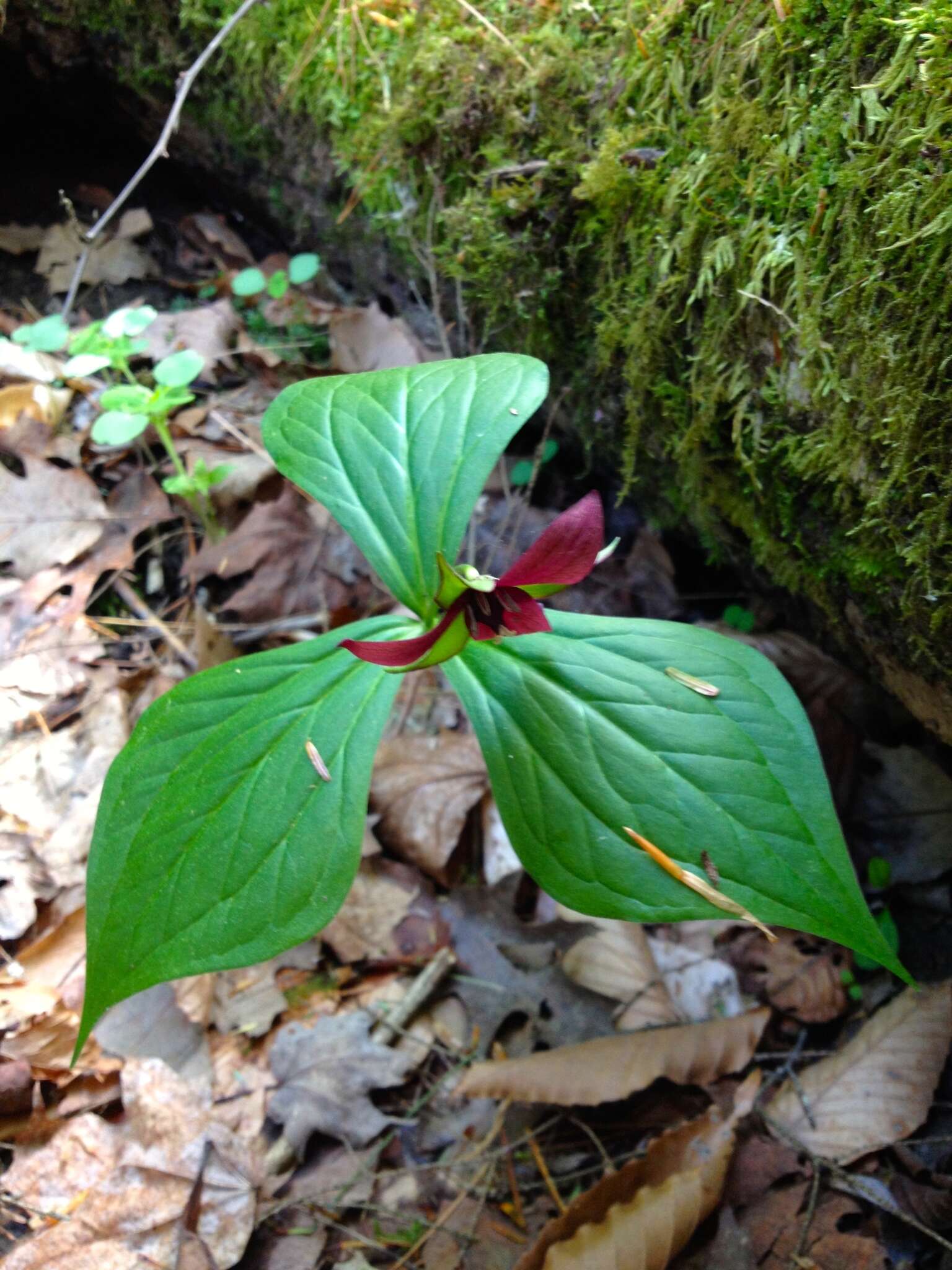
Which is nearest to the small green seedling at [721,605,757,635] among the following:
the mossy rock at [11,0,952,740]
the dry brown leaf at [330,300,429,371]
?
the mossy rock at [11,0,952,740]

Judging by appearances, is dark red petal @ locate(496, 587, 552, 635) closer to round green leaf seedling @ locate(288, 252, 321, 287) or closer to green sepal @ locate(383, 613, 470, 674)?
green sepal @ locate(383, 613, 470, 674)

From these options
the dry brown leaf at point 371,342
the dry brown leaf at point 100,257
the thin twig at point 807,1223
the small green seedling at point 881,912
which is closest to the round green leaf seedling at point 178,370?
the dry brown leaf at point 371,342

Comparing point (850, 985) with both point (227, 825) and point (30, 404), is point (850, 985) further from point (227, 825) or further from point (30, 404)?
point (30, 404)

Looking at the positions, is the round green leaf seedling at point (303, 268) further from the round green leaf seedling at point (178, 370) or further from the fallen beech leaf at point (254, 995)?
the fallen beech leaf at point (254, 995)

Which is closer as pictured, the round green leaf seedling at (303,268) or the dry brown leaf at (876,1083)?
the dry brown leaf at (876,1083)

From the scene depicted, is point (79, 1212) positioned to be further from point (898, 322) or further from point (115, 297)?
point (115, 297)

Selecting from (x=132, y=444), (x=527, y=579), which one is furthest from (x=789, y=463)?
(x=132, y=444)
